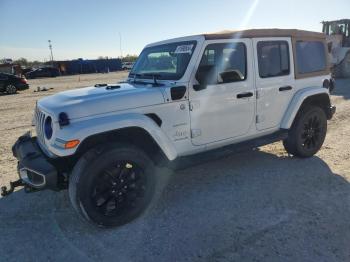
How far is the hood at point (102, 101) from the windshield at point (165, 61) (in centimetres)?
41

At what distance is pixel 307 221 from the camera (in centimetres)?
365

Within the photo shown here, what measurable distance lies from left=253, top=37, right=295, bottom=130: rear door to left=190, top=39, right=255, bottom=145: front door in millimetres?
163

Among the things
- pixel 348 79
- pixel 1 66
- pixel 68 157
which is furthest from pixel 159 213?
pixel 1 66

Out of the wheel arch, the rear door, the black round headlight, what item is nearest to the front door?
the rear door

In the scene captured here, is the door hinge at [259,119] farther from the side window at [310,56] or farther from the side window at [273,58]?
the side window at [310,56]

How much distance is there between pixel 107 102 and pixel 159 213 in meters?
1.43

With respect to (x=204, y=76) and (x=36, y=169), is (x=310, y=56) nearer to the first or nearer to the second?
(x=204, y=76)

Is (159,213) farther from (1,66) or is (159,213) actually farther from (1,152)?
(1,66)

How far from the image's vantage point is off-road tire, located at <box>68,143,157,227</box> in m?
3.46

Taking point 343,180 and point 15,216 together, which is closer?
point 15,216

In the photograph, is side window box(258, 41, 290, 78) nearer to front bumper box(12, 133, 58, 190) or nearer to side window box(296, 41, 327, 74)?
side window box(296, 41, 327, 74)

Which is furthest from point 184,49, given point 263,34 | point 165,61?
point 263,34

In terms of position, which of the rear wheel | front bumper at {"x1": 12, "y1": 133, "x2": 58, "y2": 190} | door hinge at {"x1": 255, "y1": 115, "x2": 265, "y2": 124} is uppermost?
door hinge at {"x1": 255, "y1": 115, "x2": 265, "y2": 124}

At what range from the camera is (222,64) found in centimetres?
439
